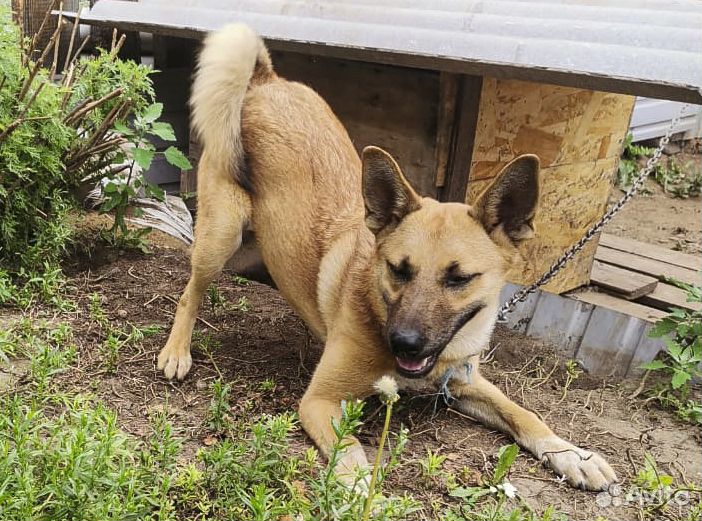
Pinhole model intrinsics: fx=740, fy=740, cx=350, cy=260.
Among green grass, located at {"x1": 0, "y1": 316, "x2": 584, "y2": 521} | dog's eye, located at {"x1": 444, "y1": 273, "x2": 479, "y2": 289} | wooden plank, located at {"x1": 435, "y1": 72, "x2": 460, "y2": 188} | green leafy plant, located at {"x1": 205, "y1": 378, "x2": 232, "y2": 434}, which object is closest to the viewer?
green grass, located at {"x1": 0, "y1": 316, "x2": 584, "y2": 521}

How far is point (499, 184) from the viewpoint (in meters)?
2.69

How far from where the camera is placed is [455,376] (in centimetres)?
323

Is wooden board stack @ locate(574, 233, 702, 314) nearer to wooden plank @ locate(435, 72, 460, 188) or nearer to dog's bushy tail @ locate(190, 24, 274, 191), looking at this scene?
wooden plank @ locate(435, 72, 460, 188)

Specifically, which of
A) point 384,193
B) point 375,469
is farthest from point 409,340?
point 375,469

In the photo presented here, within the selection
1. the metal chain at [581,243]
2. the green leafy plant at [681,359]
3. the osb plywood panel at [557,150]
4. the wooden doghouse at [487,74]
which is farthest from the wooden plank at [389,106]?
the green leafy plant at [681,359]

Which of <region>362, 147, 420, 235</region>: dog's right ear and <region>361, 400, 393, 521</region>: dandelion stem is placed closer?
<region>361, 400, 393, 521</region>: dandelion stem

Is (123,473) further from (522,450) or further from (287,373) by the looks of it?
(522,450)

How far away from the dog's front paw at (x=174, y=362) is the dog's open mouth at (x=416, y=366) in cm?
113

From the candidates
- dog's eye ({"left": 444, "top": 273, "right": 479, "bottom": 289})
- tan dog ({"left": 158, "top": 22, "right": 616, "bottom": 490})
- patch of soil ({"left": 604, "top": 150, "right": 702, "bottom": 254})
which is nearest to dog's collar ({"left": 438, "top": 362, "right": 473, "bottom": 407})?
tan dog ({"left": 158, "top": 22, "right": 616, "bottom": 490})

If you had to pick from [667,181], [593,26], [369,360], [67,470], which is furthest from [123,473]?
[667,181]

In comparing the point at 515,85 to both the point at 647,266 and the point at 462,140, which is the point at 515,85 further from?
the point at 647,266

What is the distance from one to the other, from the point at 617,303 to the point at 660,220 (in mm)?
2979

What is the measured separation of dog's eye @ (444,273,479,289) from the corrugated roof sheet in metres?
0.99

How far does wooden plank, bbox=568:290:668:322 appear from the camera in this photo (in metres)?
4.67
